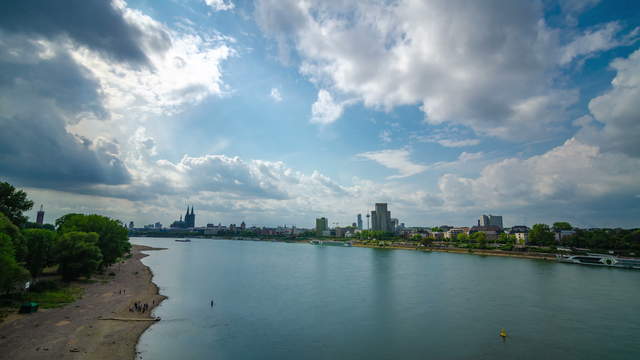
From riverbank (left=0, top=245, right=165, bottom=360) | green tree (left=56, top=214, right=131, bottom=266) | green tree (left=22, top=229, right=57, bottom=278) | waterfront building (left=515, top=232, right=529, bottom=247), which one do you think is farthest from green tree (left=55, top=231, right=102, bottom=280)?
waterfront building (left=515, top=232, right=529, bottom=247)

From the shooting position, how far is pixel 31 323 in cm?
3450

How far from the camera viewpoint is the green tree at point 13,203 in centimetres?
5725

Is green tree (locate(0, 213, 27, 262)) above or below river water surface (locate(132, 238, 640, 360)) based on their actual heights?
above

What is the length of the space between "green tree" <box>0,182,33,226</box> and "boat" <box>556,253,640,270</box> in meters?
161

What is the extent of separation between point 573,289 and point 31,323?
88.7 metres

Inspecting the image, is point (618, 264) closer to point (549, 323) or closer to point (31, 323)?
point (549, 323)

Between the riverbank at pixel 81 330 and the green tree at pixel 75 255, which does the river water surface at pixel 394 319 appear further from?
the green tree at pixel 75 255

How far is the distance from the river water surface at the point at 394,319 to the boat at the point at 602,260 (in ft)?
147

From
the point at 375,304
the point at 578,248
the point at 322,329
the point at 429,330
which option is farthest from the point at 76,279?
the point at 578,248

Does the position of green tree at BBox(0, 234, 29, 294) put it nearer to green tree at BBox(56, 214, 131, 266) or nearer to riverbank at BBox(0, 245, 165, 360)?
riverbank at BBox(0, 245, 165, 360)

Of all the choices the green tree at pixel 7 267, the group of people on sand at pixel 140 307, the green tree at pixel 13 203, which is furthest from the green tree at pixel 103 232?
the green tree at pixel 7 267

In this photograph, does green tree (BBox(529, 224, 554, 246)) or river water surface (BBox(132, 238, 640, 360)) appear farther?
green tree (BBox(529, 224, 554, 246))

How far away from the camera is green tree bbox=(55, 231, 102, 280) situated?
54062 mm

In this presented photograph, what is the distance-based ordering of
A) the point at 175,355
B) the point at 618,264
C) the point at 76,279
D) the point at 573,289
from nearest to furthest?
1. the point at 175,355
2. the point at 76,279
3. the point at 573,289
4. the point at 618,264
